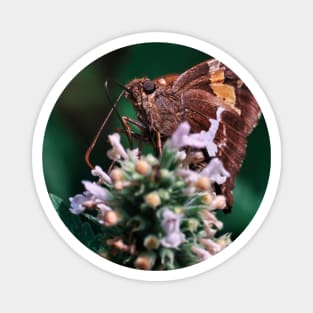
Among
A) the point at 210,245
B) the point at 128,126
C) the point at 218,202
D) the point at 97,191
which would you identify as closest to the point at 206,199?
the point at 218,202

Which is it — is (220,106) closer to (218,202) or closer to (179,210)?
(218,202)

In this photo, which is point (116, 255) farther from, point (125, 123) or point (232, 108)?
point (232, 108)

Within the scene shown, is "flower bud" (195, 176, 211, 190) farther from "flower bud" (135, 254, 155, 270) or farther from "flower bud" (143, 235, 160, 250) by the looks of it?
"flower bud" (135, 254, 155, 270)

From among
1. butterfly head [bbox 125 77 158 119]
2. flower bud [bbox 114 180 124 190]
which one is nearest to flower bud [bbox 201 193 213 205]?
flower bud [bbox 114 180 124 190]

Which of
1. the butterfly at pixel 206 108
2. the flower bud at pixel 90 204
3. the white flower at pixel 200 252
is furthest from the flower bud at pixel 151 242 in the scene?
the butterfly at pixel 206 108

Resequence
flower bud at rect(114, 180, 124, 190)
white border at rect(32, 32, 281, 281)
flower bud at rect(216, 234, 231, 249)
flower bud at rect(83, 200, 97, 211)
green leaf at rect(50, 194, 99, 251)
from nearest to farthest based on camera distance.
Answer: flower bud at rect(114, 180, 124, 190)
flower bud at rect(83, 200, 97, 211)
flower bud at rect(216, 234, 231, 249)
white border at rect(32, 32, 281, 281)
green leaf at rect(50, 194, 99, 251)

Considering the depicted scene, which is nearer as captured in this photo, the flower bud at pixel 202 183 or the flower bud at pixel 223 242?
the flower bud at pixel 202 183

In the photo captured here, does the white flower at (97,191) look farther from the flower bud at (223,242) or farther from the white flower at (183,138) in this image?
the flower bud at (223,242)
